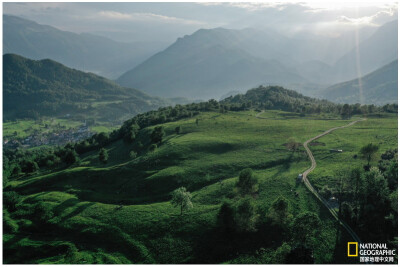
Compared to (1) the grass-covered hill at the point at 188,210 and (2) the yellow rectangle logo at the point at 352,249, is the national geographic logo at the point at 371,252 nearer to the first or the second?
(2) the yellow rectangle logo at the point at 352,249

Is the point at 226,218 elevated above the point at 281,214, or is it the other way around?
the point at 281,214

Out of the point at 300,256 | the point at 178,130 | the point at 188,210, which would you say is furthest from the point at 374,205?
the point at 178,130

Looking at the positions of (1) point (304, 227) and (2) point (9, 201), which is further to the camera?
(2) point (9, 201)

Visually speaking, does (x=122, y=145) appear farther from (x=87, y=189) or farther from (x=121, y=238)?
(x=121, y=238)

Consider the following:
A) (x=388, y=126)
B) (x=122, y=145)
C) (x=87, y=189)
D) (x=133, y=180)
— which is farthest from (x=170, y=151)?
(x=388, y=126)

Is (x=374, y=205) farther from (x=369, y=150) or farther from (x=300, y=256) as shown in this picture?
(x=369, y=150)

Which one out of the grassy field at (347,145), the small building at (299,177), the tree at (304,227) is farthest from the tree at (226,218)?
the grassy field at (347,145)

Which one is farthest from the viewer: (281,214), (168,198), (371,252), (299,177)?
(168,198)
